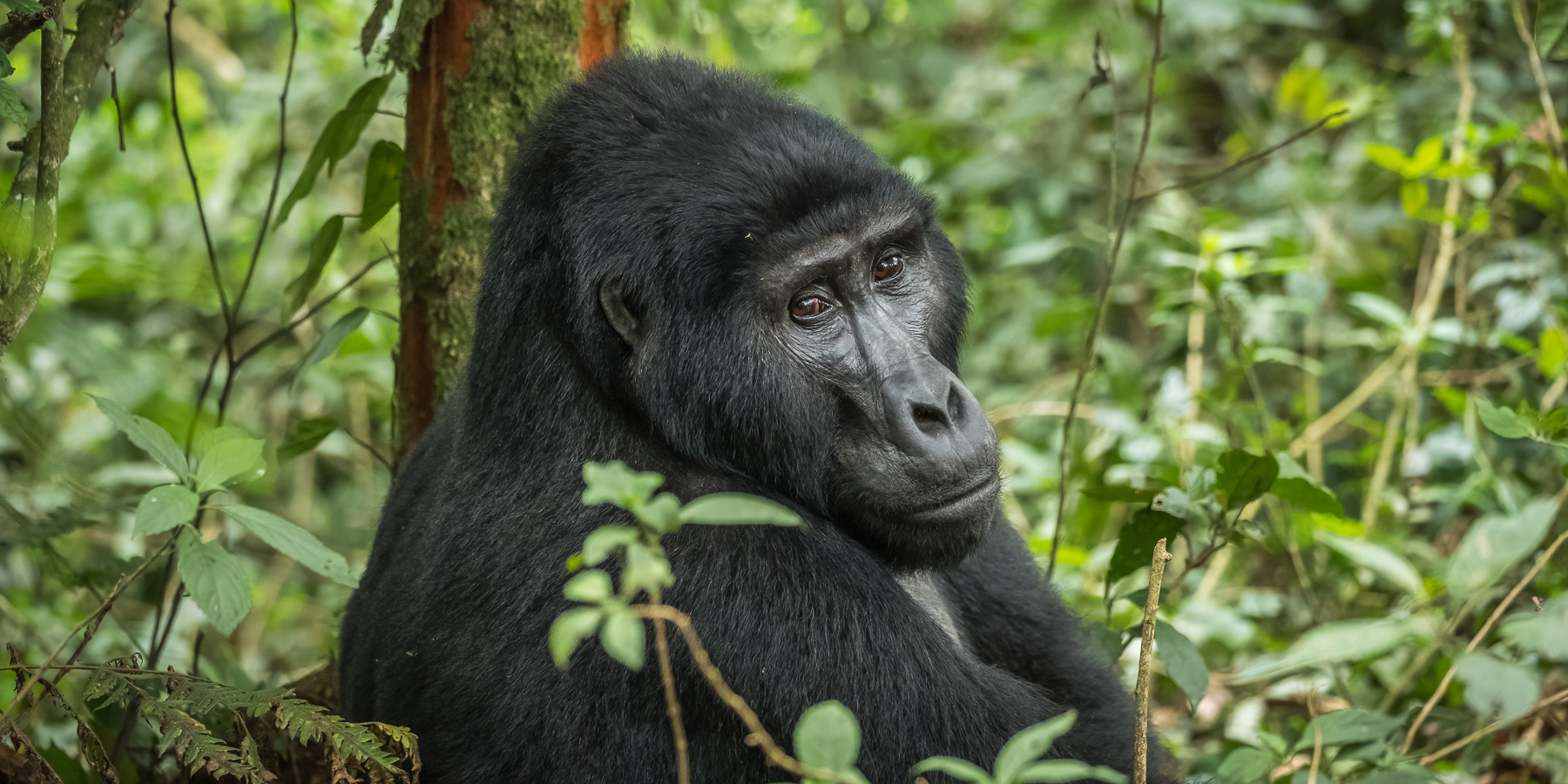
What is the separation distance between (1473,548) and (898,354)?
140 cm

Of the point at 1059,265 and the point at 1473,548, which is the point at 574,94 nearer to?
the point at 1473,548

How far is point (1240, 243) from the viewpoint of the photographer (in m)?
4.19

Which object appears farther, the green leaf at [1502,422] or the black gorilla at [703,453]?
the green leaf at [1502,422]

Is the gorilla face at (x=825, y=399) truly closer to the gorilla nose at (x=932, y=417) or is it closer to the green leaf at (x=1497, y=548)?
the gorilla nose at (x=932, y=417)

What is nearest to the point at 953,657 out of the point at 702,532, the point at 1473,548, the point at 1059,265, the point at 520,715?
the point at 702,532

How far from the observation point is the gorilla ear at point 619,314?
251cm

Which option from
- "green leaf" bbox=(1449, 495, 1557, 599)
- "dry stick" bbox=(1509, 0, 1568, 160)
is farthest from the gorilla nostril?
"dry stick" bbox=(1509, 0, 1568, 160)

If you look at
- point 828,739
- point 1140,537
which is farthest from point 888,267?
point 828,739

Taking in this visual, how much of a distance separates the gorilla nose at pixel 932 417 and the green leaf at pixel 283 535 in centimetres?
116

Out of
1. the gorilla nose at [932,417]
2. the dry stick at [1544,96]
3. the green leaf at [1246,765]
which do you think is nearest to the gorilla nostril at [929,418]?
the gorilla nose at [932,417]

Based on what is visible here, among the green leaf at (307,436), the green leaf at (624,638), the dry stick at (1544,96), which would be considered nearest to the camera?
the green leaf at (624,638)

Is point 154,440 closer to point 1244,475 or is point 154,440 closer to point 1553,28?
point 1244,475

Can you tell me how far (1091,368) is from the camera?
436 cm

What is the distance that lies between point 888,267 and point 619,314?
2.09 ft
